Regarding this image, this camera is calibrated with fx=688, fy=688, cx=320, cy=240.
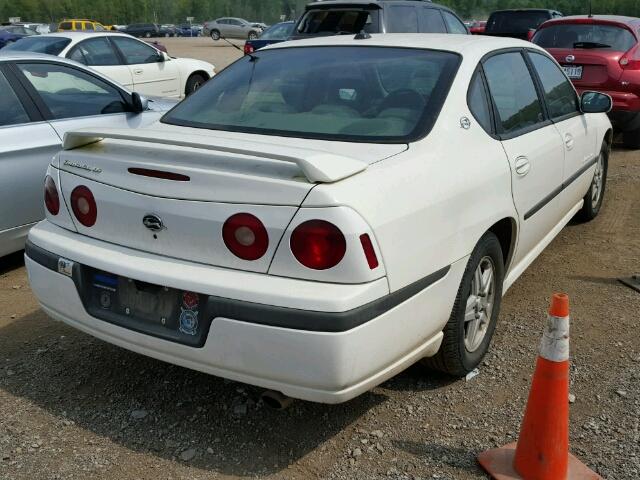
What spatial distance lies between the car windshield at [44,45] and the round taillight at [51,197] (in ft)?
22.2

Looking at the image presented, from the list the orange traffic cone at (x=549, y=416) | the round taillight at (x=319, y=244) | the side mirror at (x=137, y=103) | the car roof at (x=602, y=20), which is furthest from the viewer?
the car roof at (x=602, y=20)

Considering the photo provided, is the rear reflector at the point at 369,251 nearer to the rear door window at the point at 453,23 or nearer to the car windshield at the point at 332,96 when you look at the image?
the car windshield at the point at 332,96

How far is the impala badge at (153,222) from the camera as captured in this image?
260 centimetres

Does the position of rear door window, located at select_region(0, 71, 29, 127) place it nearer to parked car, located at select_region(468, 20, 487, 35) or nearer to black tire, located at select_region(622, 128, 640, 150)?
black tire, located at select_region(622, 128, 640, 150)

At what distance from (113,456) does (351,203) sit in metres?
1.38

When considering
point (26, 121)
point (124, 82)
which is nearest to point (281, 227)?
point (26, 121)

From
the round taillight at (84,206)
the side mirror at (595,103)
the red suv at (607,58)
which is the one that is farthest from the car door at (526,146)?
the red suv at (607,58)

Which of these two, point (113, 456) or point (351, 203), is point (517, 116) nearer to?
point (351, 203)

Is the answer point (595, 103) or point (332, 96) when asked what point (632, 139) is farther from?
point (332, 96)

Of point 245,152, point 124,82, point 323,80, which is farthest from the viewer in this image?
point 124,82

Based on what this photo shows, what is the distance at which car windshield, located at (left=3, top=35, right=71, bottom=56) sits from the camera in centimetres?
915

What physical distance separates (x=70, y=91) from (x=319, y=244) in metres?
3.66

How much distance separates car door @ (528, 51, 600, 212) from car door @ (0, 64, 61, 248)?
3263 mm

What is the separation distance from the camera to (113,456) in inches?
106
